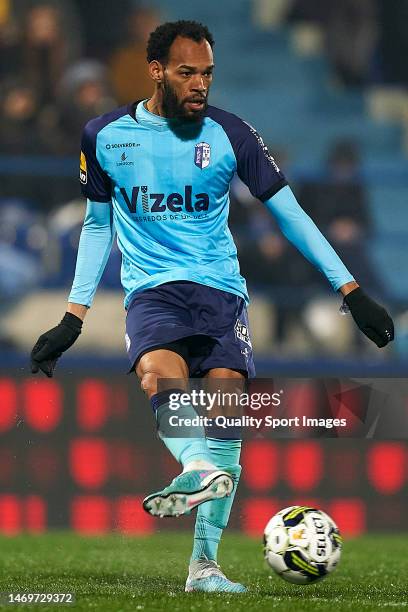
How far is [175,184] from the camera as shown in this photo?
4.88 metres

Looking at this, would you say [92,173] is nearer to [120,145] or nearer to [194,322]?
[120,145]

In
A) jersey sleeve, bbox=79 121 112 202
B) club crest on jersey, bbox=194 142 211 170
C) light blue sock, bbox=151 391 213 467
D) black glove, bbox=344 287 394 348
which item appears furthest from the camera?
jersey sleeve, bbox=79 121 112 202

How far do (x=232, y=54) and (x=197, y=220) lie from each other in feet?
29.5

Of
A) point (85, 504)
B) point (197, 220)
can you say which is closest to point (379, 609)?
point (197, 220)

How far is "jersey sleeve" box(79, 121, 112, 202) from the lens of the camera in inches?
196

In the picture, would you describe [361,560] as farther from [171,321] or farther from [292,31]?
[292,31]

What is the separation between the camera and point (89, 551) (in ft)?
22.6

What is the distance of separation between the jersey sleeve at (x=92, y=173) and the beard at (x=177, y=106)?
287 millimetres

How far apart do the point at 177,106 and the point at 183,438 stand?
1.18 m

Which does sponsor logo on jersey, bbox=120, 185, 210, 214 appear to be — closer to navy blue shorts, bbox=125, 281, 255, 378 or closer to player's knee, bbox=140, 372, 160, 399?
navy blue shorts, bbox=125, 281, 255, 378

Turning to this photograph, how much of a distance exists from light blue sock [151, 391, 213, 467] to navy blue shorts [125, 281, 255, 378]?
0.74 feet

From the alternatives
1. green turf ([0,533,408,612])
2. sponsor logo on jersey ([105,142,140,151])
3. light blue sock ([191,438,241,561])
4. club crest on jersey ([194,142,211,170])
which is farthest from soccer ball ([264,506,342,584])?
sponsor logo on jersey ([105,142,140,151])

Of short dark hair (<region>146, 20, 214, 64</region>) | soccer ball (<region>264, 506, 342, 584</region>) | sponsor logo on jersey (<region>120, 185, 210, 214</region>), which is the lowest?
soccer ball (<region>264, 506, 342, 584</region>)

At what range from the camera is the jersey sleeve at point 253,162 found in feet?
16.0
